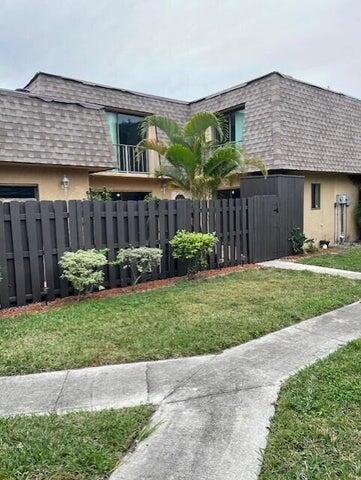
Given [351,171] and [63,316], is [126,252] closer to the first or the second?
[63,316]

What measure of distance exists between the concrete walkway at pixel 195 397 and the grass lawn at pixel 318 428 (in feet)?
0.41

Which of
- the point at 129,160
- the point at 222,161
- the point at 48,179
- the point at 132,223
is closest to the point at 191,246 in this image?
the point at 132,223

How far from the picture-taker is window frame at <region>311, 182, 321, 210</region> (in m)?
14.0

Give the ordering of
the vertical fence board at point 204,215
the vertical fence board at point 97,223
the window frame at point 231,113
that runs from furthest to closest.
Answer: the window frame at point 231,113 < the vertical fence board at point 204,215 < the vertical fence board at point 97,223

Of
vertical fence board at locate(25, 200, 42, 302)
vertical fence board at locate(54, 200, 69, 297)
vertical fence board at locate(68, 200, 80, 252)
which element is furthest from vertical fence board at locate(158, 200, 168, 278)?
vertical fence board at locate(25, 200, 42, 302)

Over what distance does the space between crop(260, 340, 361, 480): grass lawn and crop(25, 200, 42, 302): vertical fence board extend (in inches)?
193

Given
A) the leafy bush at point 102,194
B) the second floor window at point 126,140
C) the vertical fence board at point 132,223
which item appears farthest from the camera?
the second floor window at point 126,140

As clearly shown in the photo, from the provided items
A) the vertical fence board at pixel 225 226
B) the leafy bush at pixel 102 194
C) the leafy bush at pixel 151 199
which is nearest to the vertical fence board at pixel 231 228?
the vertical fence board at pixel 225 226

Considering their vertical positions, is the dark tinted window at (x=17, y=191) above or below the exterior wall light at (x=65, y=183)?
below

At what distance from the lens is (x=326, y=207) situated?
571 inches

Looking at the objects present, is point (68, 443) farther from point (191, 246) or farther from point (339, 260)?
point (339, 260)

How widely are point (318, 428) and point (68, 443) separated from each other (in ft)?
5.93

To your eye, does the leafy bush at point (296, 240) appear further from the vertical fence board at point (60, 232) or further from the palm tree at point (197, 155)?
the vertical fence board at point (60, 232)

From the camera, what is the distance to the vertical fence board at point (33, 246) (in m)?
6.39
